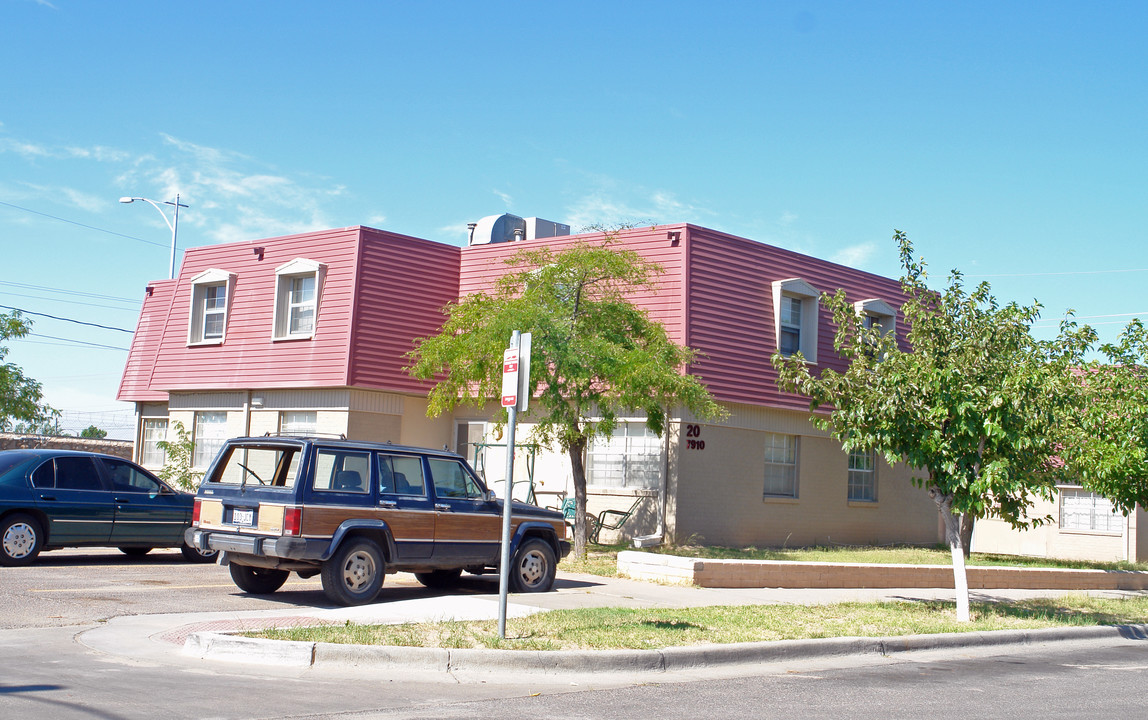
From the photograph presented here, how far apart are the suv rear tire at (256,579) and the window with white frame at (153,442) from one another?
16.2m

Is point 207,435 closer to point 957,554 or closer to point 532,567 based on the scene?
point 532,567

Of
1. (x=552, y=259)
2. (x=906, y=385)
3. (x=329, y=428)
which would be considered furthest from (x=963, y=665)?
(x=329, y=428)

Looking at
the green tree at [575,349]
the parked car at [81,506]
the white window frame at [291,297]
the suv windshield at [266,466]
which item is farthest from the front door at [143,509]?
the white window frame at [291,297]

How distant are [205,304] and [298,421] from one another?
14.3 feet

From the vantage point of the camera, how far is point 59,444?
31438 millimetres

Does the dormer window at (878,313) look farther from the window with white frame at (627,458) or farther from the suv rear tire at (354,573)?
the suv rear tire at (354,573)

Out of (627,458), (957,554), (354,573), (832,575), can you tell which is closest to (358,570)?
(354,573)

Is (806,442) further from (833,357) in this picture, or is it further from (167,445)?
(167,445)

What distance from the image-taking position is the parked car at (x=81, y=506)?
46.6 feet

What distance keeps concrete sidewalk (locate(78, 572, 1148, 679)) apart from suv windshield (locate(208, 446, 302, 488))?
1403 millimetres

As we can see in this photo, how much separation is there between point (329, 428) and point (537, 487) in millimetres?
4593

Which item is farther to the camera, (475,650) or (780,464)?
(780,464)

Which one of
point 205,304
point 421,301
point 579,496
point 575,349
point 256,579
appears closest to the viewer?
point 256,579

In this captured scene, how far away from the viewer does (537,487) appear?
22.6m
